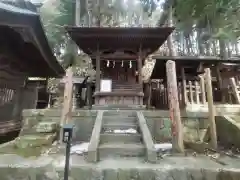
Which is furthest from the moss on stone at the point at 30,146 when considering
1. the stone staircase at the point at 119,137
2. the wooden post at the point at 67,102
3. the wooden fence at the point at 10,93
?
the wooden fence at the point at 10,93

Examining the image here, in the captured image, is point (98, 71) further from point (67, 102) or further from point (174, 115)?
point (174, 115)

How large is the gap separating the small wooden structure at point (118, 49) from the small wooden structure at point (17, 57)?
226cm

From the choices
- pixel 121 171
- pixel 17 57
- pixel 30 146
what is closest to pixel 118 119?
pixel 30 146

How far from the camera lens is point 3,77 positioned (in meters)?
7.85

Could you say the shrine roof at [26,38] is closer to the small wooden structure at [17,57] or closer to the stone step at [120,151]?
the small wooden structure at [17,57]

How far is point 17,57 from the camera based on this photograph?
8.27 m

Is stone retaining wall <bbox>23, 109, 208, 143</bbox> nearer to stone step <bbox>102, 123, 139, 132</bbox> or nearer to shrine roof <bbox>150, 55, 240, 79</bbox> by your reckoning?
stone step <bbox>102, 123, 139, 132</bbox>

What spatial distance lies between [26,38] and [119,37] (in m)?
5.27

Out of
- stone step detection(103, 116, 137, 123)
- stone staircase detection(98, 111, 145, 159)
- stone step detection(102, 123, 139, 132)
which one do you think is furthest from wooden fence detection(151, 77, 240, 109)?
stone step detection(102, 123, 139, 132)

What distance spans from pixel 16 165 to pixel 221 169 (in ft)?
13.3

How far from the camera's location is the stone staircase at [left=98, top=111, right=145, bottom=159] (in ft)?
15.1

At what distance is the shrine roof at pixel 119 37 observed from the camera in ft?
31.8

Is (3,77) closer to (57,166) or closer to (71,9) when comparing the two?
(57,166)

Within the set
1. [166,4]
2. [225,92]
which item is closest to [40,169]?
[225,92]
